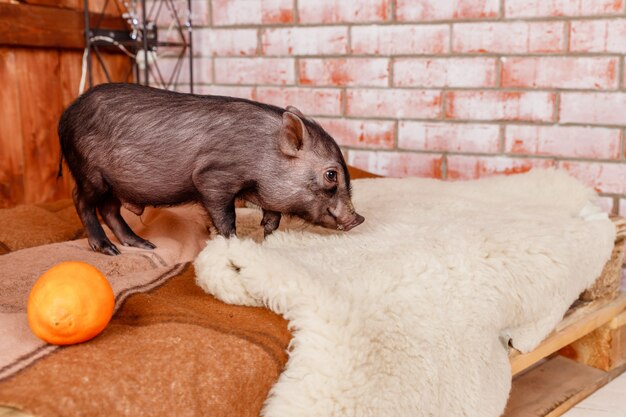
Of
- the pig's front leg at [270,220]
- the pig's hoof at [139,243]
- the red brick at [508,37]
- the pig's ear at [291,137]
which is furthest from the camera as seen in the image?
the red brick at [508,37]

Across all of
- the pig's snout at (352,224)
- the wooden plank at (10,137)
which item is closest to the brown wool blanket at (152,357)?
the pig's snout at (352,224)

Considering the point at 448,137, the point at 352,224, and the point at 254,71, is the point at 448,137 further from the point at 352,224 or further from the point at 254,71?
the point at 352,224

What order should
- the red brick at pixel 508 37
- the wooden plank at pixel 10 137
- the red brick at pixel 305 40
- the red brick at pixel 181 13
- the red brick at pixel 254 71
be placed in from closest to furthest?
the red brick at pixel 508 37 < the wooden plank at pixel 10 137 < the red brick at pixel 305 40 < the red brick at pixel 254 71 < the red brick at pixel 181 13

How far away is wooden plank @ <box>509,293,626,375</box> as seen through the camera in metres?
1.67

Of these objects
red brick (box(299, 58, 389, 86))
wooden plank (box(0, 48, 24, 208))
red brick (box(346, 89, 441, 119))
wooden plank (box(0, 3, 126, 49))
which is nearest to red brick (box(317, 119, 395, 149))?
red brick (box(346, 89, 441, 119))

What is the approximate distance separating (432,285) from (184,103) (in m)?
0.66

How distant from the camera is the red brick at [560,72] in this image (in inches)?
92.2

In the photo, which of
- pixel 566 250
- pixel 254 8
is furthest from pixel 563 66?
pixel 254 8

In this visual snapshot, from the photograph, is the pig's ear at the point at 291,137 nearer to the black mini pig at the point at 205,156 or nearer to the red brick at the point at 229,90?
the black mini pig at the point at 205,156

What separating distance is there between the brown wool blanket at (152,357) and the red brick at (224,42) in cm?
158

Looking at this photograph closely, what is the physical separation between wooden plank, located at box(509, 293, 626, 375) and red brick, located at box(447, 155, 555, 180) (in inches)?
21.6

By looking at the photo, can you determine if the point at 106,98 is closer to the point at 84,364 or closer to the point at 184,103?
the point at 184,103

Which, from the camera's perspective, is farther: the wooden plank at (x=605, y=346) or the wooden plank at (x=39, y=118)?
the wooden plank at (x=39, y=118)

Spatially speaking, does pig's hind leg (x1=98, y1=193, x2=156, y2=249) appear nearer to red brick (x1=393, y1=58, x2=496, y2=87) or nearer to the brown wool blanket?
the brown wool blanket
